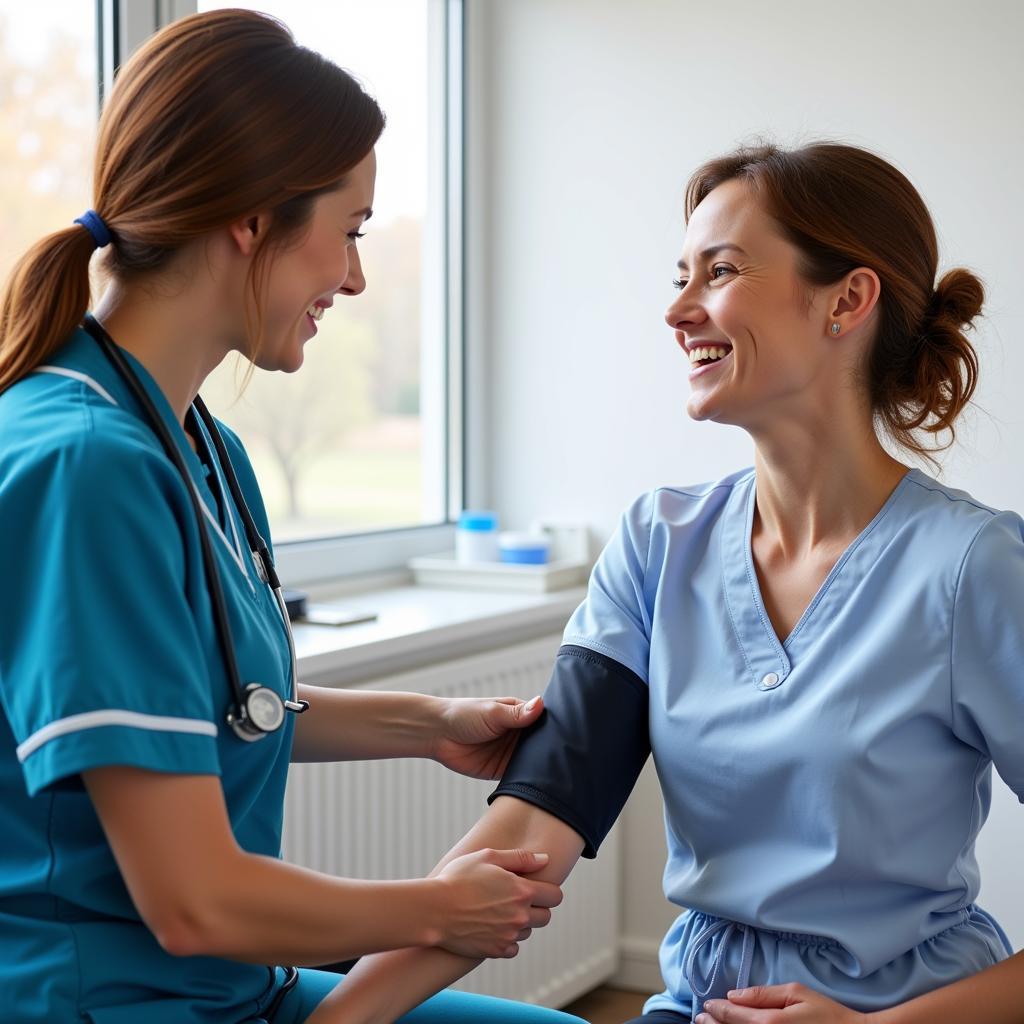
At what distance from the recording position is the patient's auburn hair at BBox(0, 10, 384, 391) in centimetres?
108

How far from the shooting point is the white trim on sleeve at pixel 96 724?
0.94 metres

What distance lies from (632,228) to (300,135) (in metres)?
1.68

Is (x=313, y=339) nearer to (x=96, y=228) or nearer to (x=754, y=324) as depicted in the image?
(x=754, y=324)

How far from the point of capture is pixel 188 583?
105 centimetres

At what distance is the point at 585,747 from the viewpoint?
1.47 metres

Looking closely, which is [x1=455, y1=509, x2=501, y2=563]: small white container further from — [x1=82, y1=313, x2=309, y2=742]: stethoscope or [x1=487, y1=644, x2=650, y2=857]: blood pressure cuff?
[x1=82, y1=313, x2=309, y2=742]: stethoscope

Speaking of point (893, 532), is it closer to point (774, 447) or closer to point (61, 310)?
point (774, 447)

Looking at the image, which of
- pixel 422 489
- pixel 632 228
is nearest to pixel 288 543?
pixel 422 489

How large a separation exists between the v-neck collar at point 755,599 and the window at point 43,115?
106 cm

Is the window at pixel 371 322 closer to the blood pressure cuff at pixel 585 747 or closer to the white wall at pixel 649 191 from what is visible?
the white wall at pixel 649 191

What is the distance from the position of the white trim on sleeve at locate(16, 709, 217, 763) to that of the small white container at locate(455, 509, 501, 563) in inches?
69.2

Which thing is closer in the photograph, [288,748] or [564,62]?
[288,748]

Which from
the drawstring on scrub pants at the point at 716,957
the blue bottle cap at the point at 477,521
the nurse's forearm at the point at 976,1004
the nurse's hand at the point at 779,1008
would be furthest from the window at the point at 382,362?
the nurse's forearm at the point at 976,1004

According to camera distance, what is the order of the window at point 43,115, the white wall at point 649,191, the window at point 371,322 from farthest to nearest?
1. the white wall at point 649,191
2. the window at point 371,322
3. the window at point 43,115
